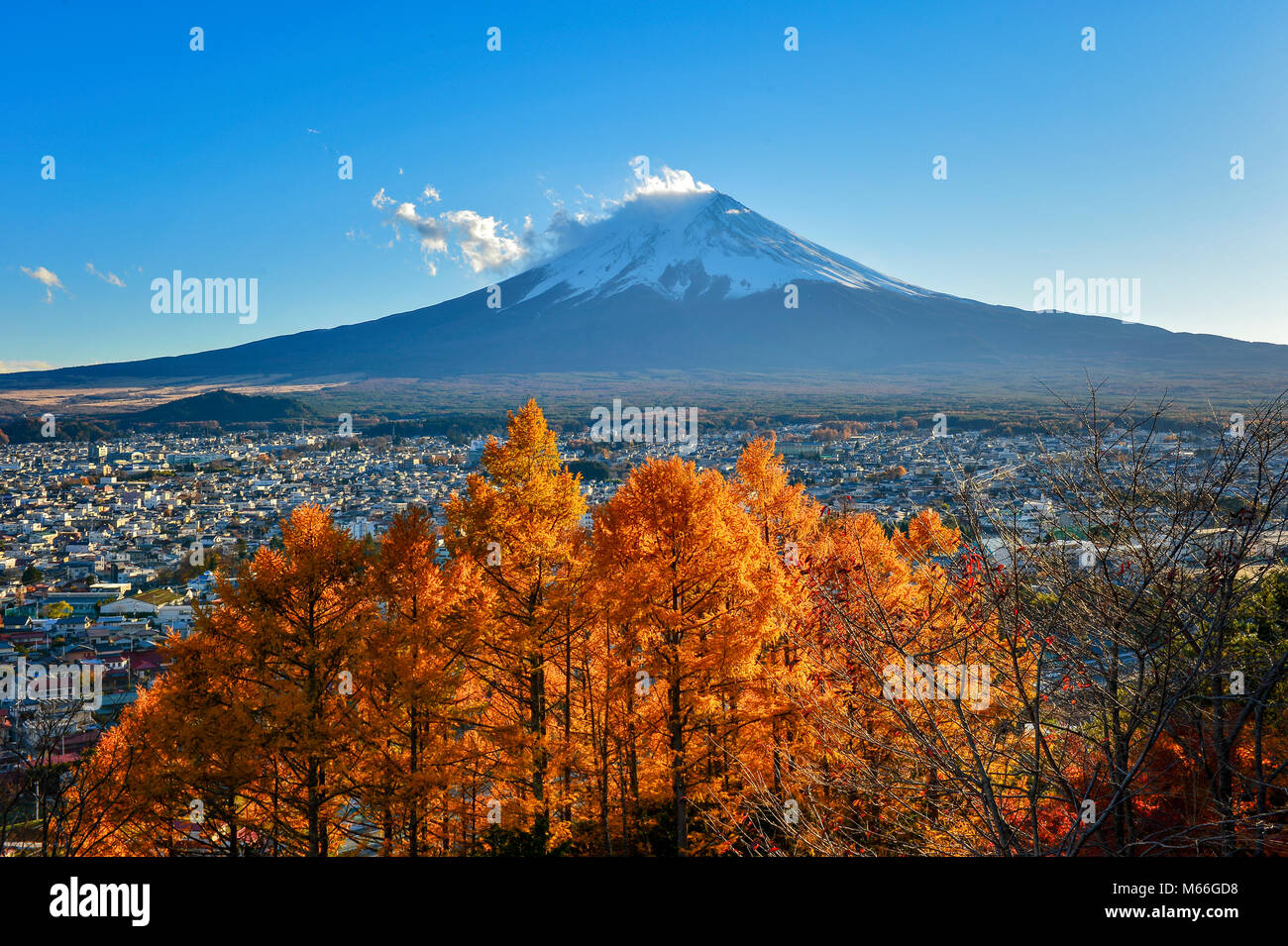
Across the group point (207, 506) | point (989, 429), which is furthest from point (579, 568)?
point (989, 429)

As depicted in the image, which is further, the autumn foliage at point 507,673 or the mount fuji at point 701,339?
the mount fuji at point 701,339

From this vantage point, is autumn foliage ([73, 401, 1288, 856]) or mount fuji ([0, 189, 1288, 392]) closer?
autumn foliage ([73, 401, 1288, 856])

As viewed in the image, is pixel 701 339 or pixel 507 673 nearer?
pixel 507 673

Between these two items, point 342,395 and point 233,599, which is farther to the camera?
point 342,395

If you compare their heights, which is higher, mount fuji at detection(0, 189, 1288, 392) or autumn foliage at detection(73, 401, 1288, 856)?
mount fuji at detection(0, 189, 1288, 392)

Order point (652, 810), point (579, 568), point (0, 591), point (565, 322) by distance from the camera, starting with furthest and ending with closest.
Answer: point (565, 322) < point (0, 591) < point (652, 810) < point (579, 568)

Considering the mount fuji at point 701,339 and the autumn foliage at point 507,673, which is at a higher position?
the mount fuji at point 701,339

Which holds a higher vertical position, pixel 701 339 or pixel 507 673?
pixel 701 339

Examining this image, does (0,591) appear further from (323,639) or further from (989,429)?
(989,429)
